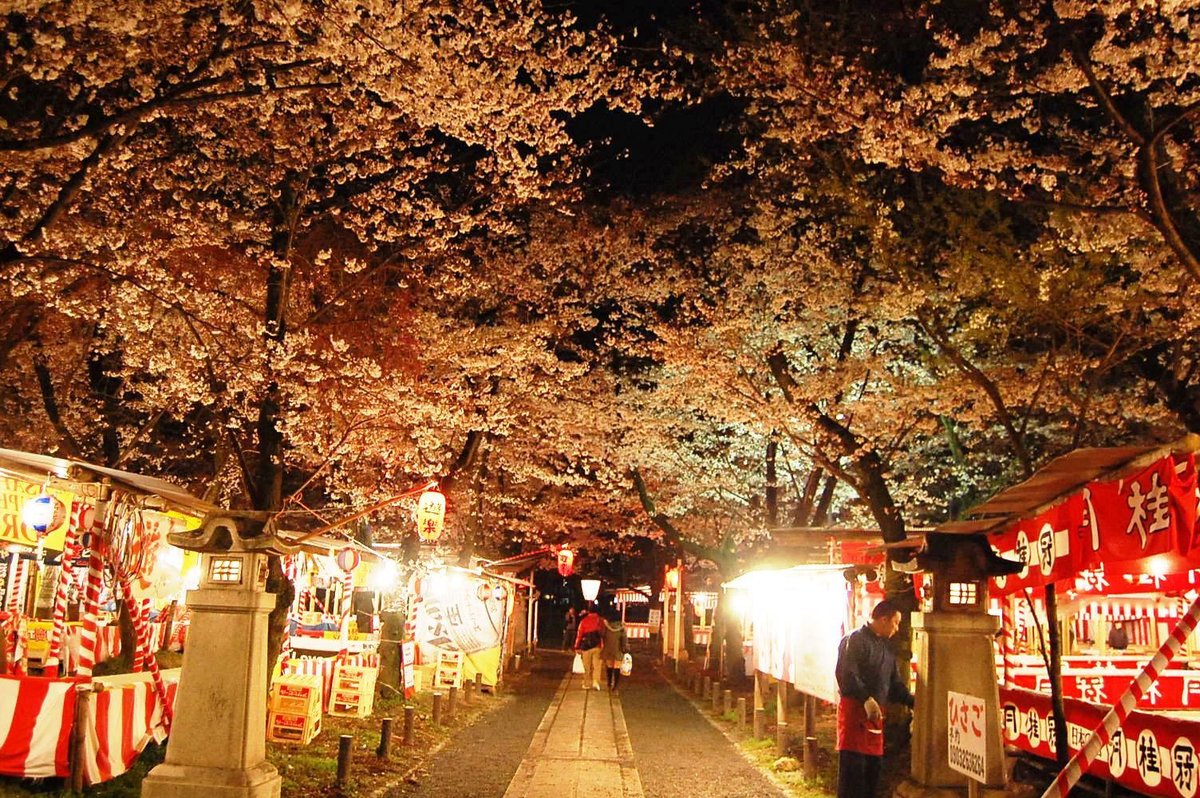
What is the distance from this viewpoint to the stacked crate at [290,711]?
13.6m

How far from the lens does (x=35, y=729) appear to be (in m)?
9.13

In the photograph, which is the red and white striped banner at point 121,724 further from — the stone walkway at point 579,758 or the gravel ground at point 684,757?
the gravel ground at point 684,757

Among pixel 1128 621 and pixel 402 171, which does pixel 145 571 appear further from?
pixel 1128 621

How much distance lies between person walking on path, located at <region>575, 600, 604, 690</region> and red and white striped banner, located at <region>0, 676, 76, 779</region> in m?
18.3

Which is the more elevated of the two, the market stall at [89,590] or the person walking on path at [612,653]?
the market stall at [89,590]

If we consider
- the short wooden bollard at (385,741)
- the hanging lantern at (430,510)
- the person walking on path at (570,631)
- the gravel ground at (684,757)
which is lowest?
the person walking on path at (570,631)

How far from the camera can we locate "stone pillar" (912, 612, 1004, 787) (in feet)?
28.6

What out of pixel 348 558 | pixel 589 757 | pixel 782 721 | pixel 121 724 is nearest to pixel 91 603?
pixel 121 724

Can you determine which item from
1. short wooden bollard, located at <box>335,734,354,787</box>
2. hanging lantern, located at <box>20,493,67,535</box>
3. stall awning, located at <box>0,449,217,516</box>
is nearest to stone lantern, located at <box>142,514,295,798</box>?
stall awning, located at <box>0,449,217,516</box>

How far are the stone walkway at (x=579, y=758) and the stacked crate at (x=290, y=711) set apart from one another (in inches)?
132

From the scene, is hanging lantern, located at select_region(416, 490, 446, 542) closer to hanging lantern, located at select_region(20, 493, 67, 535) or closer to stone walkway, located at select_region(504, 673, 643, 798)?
stone walkway, located at select_region(504, 673, 643, 798)

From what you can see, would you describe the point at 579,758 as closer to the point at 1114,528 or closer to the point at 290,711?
the point at 290,711

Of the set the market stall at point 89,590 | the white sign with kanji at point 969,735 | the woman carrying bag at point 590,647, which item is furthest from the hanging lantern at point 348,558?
the white sign with kanji at point 969,735

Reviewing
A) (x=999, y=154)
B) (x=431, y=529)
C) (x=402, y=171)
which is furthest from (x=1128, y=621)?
(x=402, y=171)
